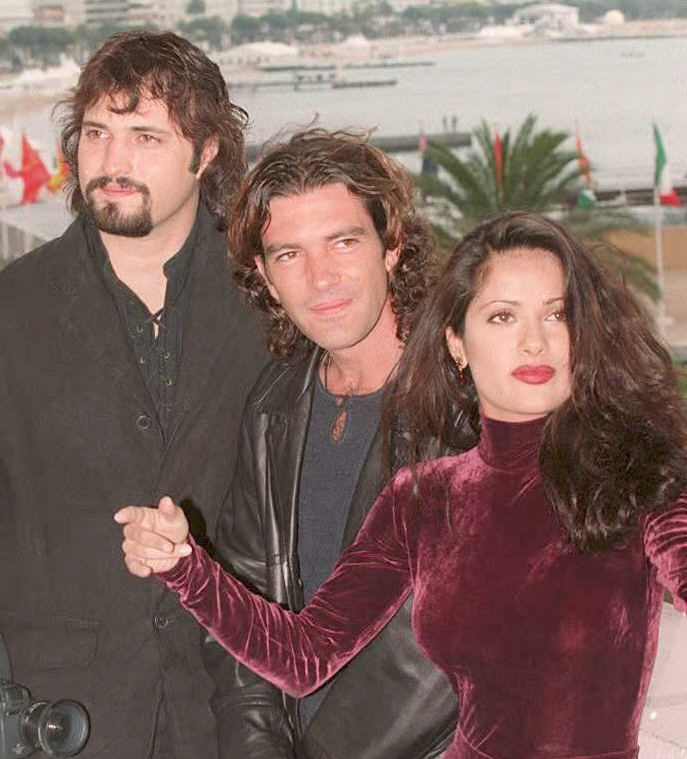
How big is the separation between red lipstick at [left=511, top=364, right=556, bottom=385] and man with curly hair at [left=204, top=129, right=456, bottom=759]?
42 centimetres

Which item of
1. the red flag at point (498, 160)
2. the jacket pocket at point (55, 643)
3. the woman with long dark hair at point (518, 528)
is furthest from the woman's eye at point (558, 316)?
the red flag at point (498, 160)

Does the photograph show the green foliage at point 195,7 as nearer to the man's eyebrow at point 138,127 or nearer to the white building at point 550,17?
the white building at point 550,17

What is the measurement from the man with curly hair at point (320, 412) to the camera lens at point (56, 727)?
0.98 feet

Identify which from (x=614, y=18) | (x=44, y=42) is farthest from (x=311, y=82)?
(x=614, y=18)

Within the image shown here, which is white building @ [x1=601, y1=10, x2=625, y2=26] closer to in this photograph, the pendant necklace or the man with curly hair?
the man with curly hair

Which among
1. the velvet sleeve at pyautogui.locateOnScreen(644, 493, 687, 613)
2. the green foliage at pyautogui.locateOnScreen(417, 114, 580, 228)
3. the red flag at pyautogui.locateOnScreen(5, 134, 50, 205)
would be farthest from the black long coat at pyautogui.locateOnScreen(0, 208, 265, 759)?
the red flag at pyautogui.locateOnScreen(5, 134, 50, 205)

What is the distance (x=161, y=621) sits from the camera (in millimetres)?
2629

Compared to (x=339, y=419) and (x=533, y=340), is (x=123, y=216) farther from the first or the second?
(x=533, y=340)

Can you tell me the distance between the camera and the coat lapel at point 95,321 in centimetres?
264

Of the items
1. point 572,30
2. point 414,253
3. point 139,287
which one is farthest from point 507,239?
point 572,30

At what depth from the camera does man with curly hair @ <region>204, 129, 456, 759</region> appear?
7.58 feet

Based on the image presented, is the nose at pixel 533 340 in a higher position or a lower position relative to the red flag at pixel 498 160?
higher

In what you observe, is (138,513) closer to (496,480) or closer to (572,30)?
(496,480)

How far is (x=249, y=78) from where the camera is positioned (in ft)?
39.6
